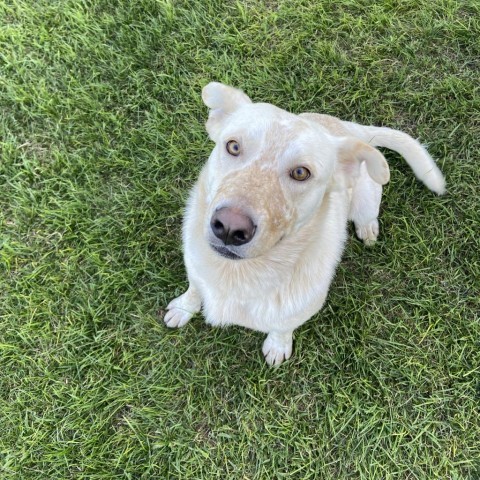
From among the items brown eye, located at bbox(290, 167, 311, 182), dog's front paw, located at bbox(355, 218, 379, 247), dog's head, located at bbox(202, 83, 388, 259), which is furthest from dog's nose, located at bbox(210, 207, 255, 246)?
dog's front paw, located at bbox(355, 218, 379, 247)

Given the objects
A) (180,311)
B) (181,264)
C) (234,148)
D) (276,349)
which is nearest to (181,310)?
(180,311)

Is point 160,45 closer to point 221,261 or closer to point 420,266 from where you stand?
point 221,261

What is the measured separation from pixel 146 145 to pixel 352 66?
1.94 metres

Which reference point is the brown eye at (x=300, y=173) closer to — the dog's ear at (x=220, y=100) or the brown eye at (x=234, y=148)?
the brown eye at (x=234, y=148)

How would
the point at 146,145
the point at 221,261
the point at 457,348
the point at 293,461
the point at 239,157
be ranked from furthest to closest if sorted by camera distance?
the point at 146,145 < the point at 457,348 < the point at 293,461 < the point at 221,261 < the point at 239,157

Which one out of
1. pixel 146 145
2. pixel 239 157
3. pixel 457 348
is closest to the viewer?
pixel 239 157

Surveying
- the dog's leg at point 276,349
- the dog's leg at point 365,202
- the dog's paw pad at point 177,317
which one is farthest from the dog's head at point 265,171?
the dog's paw pad at point 177,317

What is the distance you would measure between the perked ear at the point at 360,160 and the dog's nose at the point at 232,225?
2.77 feet

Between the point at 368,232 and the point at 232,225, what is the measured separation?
1.94 metres

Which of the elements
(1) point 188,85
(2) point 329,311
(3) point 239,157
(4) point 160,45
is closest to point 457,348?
(2) point 329,311

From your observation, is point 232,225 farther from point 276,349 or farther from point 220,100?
point 276,349

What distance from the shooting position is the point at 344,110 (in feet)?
13.2

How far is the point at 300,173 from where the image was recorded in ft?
7.64

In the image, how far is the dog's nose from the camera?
2.02m
